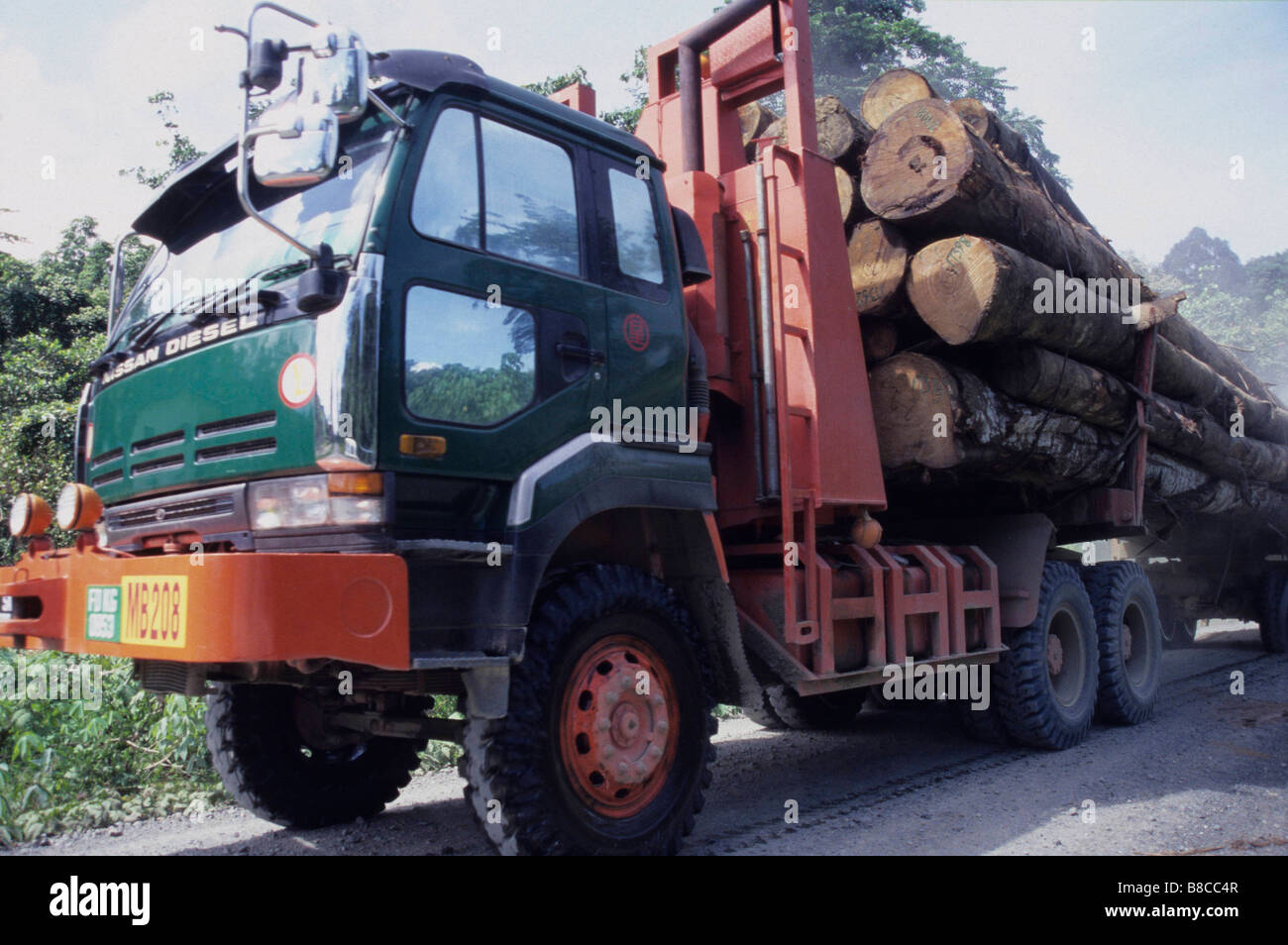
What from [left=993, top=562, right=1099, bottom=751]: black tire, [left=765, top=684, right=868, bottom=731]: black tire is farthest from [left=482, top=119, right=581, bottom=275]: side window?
[left=765, top=684, right=868, bottom=731]: black tire

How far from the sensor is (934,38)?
30766mm

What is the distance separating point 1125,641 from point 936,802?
3199 mm

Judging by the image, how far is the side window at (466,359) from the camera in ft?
10.5

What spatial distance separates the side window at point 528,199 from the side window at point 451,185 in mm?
55

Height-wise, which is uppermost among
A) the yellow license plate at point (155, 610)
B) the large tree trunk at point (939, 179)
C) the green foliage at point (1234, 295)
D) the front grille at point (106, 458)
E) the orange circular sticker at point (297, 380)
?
the green foliage at point (1234, 295)

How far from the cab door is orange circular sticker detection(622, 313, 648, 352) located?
5.6 inches

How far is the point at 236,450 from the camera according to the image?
3279 mm

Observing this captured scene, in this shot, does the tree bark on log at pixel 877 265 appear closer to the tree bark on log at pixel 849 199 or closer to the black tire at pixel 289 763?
the tree bark on log at pixel 849 199

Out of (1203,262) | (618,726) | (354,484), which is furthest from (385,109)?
(1203,262)

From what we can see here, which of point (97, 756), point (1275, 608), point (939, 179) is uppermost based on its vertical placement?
point (939, 179)

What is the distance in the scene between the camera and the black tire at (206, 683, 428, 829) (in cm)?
429

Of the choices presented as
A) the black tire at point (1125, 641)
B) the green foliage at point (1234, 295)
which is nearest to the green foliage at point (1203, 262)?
the green foliage at point (1234, 295)

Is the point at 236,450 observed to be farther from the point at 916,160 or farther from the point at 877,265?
the point at 916,160

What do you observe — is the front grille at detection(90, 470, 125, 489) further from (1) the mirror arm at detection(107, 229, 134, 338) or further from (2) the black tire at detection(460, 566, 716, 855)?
(2) the black tire at detection(460, 566, 716, 855)
